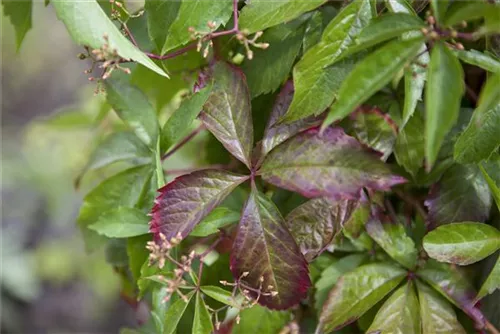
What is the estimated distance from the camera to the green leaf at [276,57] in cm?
62

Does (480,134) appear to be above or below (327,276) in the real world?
above

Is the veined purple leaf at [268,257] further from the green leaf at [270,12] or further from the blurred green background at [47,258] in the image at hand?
the blurred green background at [47,258]

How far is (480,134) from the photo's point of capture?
544 millimetres

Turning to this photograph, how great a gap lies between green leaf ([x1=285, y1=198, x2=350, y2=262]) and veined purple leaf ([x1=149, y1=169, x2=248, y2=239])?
0.08 meters

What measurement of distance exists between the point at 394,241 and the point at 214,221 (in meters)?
0.19

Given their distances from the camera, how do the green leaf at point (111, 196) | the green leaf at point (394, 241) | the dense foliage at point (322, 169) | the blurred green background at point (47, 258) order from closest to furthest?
the dense foliage at point (322, 169) → the green leaf at point (394, 241) → the green leaf at point (111, 196) → the blurred green background at point (47, 258)

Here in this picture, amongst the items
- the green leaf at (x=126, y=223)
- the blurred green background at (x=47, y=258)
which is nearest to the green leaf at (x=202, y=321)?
the green leaf at (x=126, y=223)

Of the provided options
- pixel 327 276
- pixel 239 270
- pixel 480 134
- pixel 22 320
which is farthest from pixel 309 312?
pixel 22 320

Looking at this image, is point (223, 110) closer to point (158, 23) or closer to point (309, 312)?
point (158, 23)

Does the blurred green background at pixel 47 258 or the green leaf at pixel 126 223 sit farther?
the blurred green background at pixel 47 258

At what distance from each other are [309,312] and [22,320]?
2990mm

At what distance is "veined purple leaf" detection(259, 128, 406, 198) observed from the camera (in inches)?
20.2

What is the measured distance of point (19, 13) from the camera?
727 mm

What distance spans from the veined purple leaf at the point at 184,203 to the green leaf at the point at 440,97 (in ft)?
0.70
